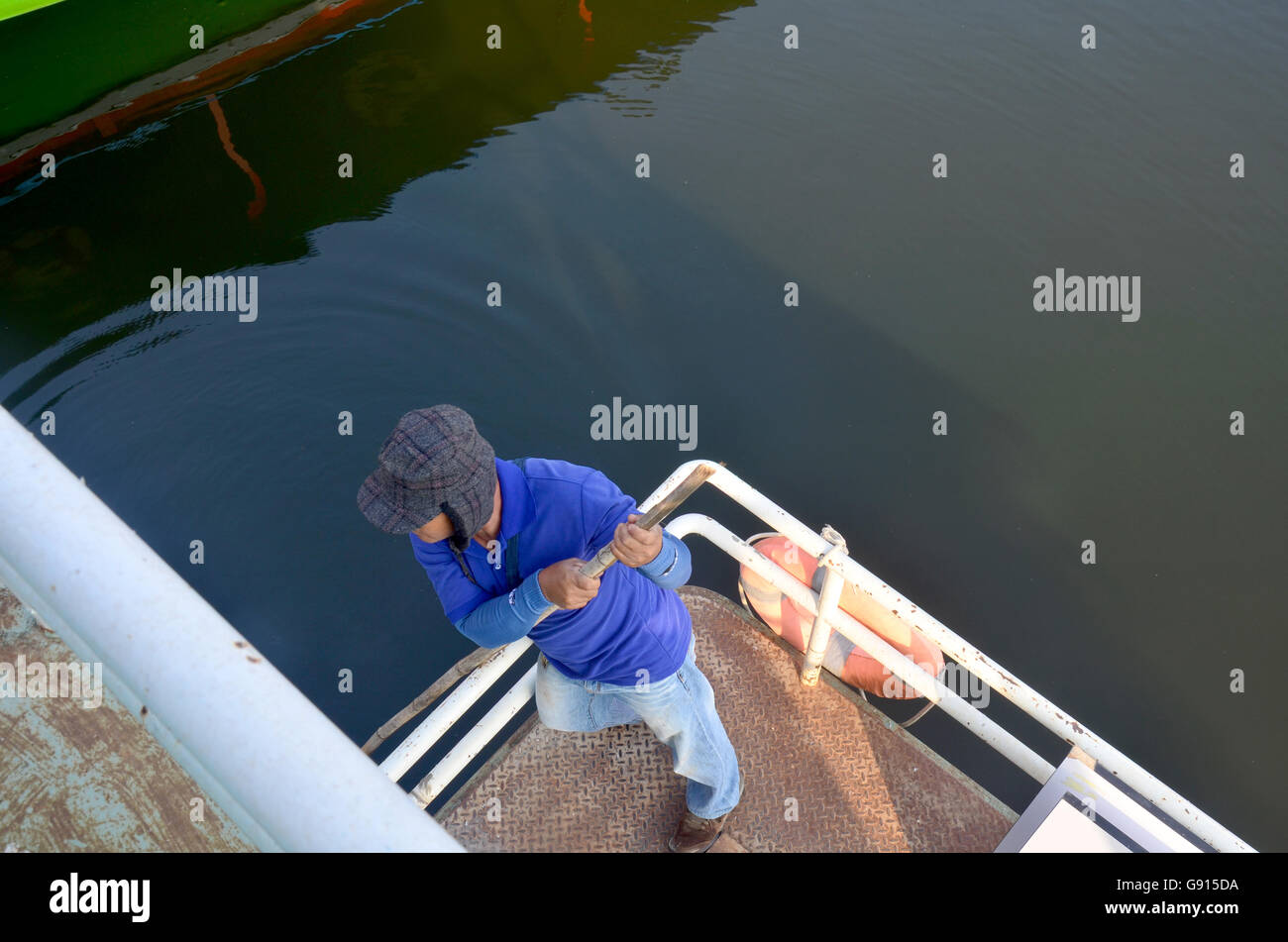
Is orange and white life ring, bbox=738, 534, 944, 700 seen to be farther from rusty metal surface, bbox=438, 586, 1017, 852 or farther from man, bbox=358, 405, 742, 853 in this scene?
man, bbox=358, 405, 742, 853

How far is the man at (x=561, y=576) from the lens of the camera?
199 centimetres

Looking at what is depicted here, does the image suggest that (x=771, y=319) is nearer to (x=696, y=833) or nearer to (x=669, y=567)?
(x=696, y=833)

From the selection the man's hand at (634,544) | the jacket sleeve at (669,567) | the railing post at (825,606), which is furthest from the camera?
the railing post at (825,606)

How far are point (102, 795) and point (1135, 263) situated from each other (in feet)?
26.2

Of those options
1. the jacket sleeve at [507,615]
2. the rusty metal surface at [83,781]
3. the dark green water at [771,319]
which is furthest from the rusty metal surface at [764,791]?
the dark green water at [771,319]

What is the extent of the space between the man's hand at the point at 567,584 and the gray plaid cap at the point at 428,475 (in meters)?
0.24

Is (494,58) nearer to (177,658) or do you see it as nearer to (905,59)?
(905,59)

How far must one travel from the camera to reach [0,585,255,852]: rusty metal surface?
4.50 ft

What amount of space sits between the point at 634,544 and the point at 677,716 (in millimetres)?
851

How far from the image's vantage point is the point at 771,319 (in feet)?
22.4

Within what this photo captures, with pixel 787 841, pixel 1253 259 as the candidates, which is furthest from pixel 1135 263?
pixel 787 841

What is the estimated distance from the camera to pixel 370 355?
6453mm

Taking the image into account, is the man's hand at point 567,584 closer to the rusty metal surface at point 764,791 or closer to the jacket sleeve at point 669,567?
the jacket sleeve at point 669,567

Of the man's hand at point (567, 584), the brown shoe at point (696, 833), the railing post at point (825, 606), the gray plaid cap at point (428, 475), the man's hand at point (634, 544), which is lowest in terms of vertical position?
the brown shoe at point (696, 833)
